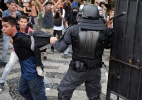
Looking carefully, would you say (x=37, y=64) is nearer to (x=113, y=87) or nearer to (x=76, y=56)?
(x=76, y=56)

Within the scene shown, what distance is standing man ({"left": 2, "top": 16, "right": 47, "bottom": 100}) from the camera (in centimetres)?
330

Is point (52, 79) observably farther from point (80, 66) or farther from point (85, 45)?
point (85, 45)

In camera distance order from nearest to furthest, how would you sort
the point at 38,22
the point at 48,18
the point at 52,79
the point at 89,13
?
the point at 89,13 < the point at 52,79 < the point at 48,18 < the point at 38,22

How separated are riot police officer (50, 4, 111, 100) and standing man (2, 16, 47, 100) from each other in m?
0.30

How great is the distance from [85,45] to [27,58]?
0.77 meters

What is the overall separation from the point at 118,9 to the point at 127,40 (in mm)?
456

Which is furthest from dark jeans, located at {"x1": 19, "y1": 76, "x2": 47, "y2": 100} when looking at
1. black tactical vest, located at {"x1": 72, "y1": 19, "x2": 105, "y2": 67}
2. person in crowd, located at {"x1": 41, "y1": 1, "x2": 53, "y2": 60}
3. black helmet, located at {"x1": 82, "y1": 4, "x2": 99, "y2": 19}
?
person in crowd, located at {"x1": 41, "y1": 1, "x2": 53, "y2": 60}

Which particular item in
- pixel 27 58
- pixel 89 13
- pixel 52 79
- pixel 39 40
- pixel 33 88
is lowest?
pixel 52 79

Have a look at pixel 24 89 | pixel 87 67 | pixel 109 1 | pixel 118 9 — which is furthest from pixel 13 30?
pixel 109 1

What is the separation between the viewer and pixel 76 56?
351cm

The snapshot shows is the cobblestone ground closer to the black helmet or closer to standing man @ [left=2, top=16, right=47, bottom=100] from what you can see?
standing man @ [left=2, top=16, right=47, bottom=100]

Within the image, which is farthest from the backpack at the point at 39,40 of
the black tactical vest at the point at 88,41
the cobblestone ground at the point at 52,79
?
the cobblestone ground at the point at 52,79

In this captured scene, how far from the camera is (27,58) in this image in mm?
3389

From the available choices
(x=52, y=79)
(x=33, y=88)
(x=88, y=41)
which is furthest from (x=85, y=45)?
(x=52, y=79)
